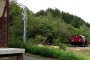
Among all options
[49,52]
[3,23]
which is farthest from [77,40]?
[3,23]

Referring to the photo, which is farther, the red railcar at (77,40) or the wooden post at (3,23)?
the red railcar at (77,40)

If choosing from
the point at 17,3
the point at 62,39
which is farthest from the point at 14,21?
the point at 62,39

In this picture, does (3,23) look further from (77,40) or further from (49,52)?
(77,40)

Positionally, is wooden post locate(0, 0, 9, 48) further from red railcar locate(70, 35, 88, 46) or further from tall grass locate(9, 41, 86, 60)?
red railcar locate(70, 35, 88, 46)

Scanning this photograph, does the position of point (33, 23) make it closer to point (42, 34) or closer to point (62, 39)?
point (42, 34)

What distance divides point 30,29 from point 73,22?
30.0 metres

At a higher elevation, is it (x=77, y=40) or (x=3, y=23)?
(x=3, y=23)

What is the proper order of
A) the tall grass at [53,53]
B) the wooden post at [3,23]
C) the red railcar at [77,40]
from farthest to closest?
the red railcar at [77,40] → the tall grass at [53,53] → the wooden post at [3,23]

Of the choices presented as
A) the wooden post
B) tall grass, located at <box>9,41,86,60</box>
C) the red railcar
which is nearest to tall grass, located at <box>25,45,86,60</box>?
tall grass, located at <box>9,41,86,60</box>

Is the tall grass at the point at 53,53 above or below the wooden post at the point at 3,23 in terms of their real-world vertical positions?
below

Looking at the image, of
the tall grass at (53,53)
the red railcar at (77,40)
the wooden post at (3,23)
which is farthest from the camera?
the red railcar at (77,40)

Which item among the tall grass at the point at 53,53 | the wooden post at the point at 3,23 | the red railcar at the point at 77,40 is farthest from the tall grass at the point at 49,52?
the red railcar at the point at 77,40

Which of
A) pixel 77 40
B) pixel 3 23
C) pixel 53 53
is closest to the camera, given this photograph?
pixel 3 23

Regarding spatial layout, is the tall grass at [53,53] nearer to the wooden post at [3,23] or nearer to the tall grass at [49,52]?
the tall grass at [49,52]
